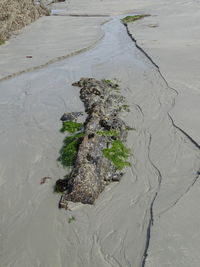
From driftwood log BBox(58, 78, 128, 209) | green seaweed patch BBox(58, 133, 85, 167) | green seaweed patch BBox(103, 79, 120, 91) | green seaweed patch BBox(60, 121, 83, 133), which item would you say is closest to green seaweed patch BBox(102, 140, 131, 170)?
driftwood log BBox(58, 78, 128, 209)

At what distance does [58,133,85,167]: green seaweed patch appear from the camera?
10.3m

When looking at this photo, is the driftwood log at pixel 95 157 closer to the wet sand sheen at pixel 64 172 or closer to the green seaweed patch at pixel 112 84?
the wet sand sheen at pixel 64 172

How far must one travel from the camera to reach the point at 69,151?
10.6 m

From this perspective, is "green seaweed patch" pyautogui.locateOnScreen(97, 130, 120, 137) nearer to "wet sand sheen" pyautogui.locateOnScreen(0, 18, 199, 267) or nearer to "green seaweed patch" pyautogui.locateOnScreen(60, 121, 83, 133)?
"wet sand sheen" pyautogui.locateOnScreen(0, 18, 199, 267)

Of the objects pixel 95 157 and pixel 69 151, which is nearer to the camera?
pixel 95 157

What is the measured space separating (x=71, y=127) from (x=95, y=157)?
3.33 metres

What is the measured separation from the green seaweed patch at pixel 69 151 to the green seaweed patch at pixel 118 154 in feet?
3.40

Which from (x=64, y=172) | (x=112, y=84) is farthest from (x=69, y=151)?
(x=112, y=84)

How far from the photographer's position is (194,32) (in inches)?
994

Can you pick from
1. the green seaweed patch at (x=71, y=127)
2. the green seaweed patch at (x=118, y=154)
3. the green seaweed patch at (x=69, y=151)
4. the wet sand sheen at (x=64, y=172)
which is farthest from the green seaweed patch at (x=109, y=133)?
the green seaweed patch at (x=71, y=127)

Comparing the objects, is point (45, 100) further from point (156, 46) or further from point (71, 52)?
point (156, 46)

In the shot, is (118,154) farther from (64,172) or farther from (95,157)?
(64,172)

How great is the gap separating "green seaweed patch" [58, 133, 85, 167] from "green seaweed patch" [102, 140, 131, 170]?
1.04 m

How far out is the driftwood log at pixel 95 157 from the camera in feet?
28.3
